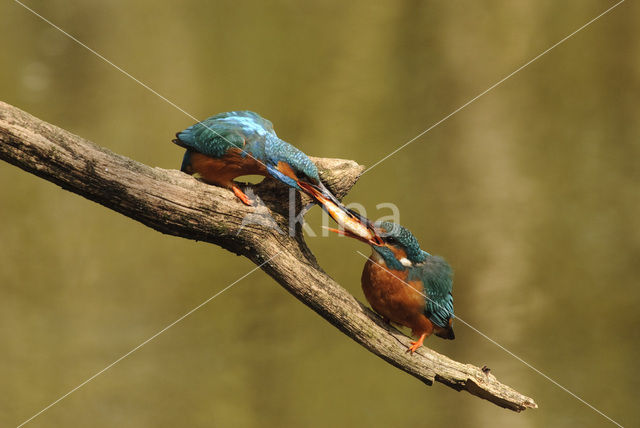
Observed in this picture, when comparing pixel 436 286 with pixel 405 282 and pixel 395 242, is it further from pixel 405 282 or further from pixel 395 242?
pixel 395 242

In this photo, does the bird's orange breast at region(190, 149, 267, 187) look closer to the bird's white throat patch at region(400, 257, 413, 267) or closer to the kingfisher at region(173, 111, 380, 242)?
the kingfisher at region(173, 111, 380, 242)

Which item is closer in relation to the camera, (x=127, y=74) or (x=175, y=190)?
(x=175, y=190)

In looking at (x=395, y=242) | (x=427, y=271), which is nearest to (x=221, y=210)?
(x=395, y=242)

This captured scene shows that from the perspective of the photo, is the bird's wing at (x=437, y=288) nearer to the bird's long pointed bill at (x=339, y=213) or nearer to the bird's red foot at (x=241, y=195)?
the bird's long pointed bill at (x=339, y=213)

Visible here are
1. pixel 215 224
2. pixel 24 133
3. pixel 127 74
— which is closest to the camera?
pixel 24 133

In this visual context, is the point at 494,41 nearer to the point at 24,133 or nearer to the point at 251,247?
the point at 251,247

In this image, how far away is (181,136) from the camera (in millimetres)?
2281

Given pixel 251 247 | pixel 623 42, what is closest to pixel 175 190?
pixel 251 247

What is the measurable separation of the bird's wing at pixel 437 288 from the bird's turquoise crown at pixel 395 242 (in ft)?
0.21

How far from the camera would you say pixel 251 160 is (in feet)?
7.09

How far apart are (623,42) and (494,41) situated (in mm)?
747

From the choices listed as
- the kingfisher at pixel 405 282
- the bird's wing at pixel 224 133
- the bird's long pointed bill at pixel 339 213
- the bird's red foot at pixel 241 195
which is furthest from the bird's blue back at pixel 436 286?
the bird's wing at pixel 224 133

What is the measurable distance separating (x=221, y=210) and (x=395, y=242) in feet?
2.08

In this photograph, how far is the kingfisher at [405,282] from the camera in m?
2.27
